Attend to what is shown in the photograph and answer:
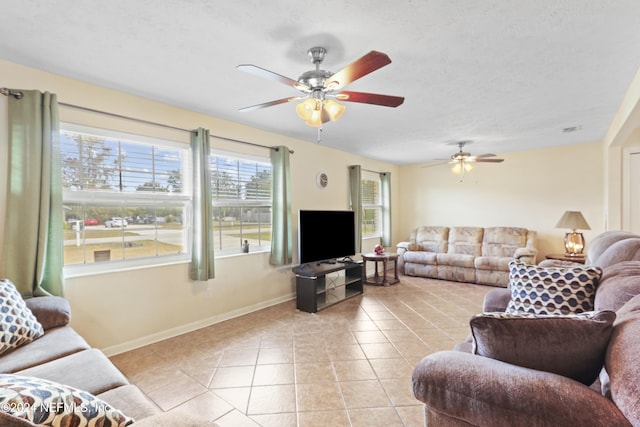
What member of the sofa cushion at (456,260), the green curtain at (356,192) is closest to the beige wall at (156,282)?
the green curtain at (356,192)

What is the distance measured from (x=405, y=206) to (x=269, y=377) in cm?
542

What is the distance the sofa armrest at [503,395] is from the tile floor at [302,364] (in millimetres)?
856

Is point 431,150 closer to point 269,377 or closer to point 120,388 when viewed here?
point 269,377

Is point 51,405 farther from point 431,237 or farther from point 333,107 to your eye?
point 431,237

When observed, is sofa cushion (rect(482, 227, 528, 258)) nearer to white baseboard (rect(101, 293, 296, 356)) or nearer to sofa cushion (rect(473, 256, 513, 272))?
sofa cushion (rect(473, 256, 513, 272))

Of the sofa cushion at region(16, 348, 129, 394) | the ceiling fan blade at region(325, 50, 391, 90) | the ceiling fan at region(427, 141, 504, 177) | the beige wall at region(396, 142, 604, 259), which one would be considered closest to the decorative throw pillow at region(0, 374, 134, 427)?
the sofa cushion at region(16, 348, 129, 394)

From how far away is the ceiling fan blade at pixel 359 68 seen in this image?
58.6 inches

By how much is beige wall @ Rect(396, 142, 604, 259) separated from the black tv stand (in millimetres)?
2772

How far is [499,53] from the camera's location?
2.08 m

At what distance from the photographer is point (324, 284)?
4262mm

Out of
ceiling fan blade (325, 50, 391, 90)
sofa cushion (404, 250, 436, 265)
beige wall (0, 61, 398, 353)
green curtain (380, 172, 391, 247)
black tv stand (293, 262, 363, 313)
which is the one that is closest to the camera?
ceiling fan blade (325, 50, 391, 90)

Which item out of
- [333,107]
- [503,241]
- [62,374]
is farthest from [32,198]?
[503,241]

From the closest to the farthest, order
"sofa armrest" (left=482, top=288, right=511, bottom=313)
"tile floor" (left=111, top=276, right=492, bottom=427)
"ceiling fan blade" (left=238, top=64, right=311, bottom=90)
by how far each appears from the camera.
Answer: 1. "ceiling fan blade" (left=238, top=64, right=311, bottom=90)
2. "tile floor" (left=111, top=276, right=492, bottom=427)
3. "sofa armrest" (left=482, top=288, right=511, bottom=313)

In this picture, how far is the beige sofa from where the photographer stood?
741 millimetres
